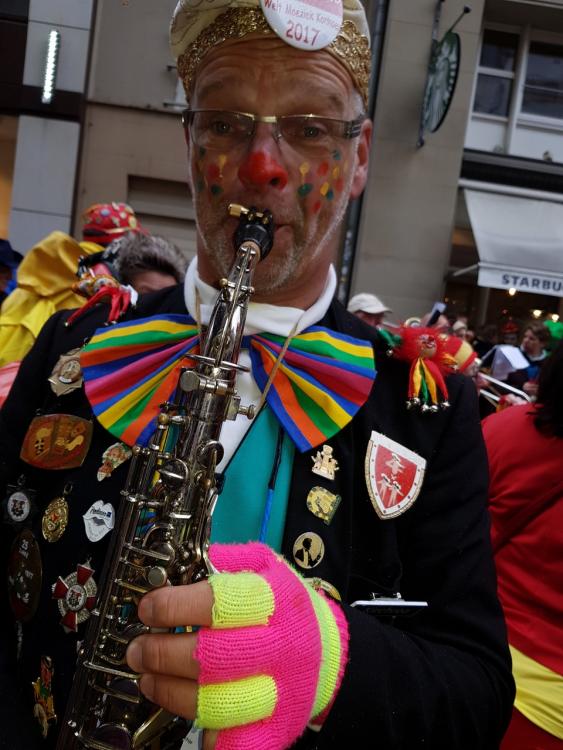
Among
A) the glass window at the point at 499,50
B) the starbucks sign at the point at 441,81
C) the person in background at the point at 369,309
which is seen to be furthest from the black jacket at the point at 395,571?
the glass window at the point at 499,50

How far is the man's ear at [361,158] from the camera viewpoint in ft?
5.63

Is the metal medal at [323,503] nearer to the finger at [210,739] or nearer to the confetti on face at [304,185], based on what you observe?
the finger at [210,739]

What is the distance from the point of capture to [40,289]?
362 cm

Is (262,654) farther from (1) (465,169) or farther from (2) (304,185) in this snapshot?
(1) (465,169)

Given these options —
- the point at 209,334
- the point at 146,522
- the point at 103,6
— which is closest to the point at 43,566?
the point at 146,522

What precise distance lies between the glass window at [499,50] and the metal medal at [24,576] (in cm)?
1028

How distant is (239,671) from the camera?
0.94m

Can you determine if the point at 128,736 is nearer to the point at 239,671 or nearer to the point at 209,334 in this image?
the point at 239,671

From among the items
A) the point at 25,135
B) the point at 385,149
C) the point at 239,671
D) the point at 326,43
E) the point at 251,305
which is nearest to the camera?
the point at 239,671

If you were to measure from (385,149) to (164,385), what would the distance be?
25.8 feet

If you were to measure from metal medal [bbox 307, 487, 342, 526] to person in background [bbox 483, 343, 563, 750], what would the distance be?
3.92 ft

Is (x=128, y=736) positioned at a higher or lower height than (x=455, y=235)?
lower

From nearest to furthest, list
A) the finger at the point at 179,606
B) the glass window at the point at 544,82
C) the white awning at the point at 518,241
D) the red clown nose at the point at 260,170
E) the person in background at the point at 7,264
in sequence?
the finger at the point at 179,606 → the red clown nose at the point at 260,170 → the person in background at the point at 7,264 → the white awning at the point at 518,241 → the glass window at the point at 544,82

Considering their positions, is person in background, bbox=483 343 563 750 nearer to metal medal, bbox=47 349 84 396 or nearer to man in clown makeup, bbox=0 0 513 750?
man in clown makeup, bbox=0 0 513 750
